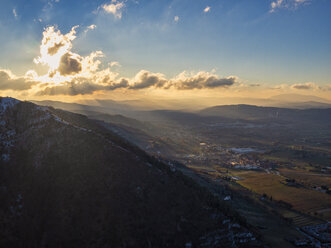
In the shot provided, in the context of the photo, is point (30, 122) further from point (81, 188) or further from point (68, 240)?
point (68, 240)

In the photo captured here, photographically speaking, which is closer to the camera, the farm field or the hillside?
the hillside

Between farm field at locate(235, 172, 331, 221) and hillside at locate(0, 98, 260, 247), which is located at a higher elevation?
hillside at locate(0, 98, 260, 247)

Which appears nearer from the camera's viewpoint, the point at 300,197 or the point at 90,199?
the point at 90,199

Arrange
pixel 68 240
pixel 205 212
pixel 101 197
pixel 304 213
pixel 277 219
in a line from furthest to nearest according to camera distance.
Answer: pixel 304 213
pixel 277 219
pixel 205 212
pixel 101 197
pixel 68 240

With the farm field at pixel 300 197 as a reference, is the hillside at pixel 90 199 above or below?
above

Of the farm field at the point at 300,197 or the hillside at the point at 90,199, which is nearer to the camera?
the hillside at the point at 90,199

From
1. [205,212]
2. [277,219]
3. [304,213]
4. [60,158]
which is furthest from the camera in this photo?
[304,213]

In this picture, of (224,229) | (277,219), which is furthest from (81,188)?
(277,219)

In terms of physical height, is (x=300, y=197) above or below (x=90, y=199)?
Answer: below
